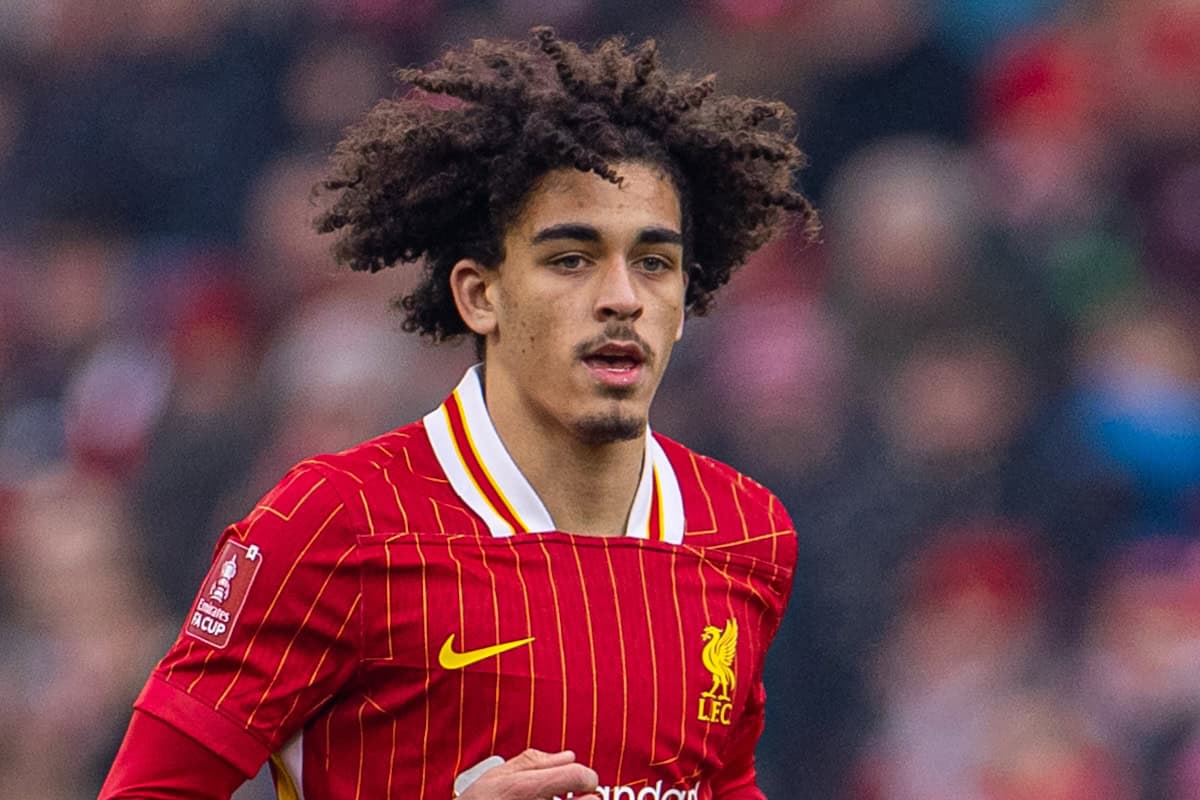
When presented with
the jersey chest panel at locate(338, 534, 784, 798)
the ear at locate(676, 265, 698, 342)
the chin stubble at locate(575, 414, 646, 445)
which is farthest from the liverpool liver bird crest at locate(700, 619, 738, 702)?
the ear at locate(676, 265, 698, 342)

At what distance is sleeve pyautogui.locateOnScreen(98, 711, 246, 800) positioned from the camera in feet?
11.0

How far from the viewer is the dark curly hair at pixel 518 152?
3.67 m

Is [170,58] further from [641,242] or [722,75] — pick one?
[641,242]

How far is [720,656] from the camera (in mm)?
3689

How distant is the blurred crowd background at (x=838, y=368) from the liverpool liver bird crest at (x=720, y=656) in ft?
7.52

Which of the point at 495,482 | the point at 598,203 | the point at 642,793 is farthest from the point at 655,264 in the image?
the point at 642,793

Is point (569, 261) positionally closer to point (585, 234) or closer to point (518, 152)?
point (585, 234)

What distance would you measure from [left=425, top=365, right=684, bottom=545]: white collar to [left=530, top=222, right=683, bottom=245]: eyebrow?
1.01ft

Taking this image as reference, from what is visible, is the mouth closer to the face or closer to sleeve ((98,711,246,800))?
the face

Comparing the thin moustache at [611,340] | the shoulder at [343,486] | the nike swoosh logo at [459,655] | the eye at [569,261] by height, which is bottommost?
A: the nike swoosh logo at [459,655]

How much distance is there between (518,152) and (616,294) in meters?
0.29

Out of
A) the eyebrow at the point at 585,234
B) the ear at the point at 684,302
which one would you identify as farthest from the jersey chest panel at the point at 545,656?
the eyebrow at the point at 585,234

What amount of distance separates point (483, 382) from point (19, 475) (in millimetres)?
4385

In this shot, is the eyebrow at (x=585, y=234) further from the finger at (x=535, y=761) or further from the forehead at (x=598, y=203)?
the finger at (x=535, y=761)
